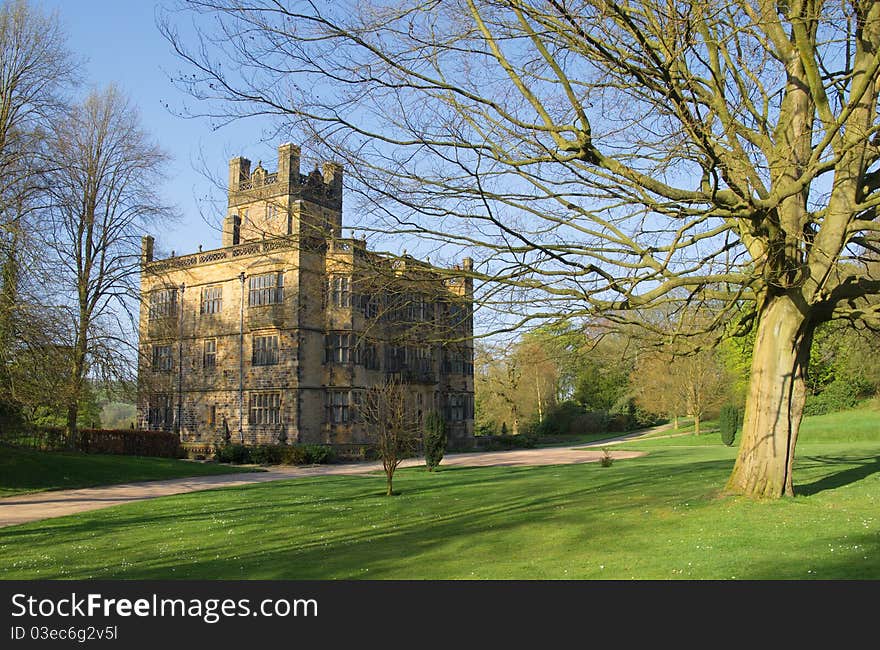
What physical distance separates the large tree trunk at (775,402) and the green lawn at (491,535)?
1.30 feet

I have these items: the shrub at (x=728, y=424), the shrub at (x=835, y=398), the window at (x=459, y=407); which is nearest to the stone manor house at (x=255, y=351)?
the window at (x=459, y=407)

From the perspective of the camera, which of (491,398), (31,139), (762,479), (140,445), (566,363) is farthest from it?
(491,398)

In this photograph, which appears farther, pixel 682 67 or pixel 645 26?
pixel 682 67

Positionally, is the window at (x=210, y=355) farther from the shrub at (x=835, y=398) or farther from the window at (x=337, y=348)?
the shrub at (x=835, y=398)

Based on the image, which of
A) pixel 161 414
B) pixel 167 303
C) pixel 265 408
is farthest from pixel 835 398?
pixel 167 303

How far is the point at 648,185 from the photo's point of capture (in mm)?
8539

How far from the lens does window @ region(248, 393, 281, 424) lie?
111 feet

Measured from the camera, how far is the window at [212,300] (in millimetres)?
36938

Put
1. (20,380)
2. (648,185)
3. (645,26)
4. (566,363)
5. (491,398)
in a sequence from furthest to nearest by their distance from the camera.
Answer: (491,398) → (20,380) → (566,363) → (648,185) → (645,26)

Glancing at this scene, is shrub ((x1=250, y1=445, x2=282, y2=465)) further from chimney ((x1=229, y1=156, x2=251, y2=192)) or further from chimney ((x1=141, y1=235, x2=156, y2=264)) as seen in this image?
chimney ((x1=229, y1=156, x2=251, y2=192))

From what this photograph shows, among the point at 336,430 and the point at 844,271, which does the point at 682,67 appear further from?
the point at 336,430

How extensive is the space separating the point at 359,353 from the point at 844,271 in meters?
26.7

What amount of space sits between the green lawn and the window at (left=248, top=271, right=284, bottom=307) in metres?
18.9

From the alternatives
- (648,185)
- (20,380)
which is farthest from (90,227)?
(648,185)
